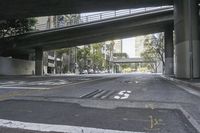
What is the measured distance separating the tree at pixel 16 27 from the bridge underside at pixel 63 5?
1424 cm

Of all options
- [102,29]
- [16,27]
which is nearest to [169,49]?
[102,29]

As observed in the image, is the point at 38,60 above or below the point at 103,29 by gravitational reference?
below

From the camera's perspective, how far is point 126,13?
48469 mm

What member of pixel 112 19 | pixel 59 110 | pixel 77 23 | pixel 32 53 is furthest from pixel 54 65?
pixel 59 110

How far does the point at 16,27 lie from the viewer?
194 ft

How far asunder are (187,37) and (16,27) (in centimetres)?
3777

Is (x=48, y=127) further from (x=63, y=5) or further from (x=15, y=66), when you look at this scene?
(x=15, y=66)

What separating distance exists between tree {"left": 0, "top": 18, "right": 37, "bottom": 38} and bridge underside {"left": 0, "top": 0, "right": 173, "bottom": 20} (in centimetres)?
1424

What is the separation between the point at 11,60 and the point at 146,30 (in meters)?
26.2

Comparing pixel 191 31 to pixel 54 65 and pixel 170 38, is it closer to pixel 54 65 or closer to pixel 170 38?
pixel 170 38

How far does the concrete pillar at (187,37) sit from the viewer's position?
91.2 feet

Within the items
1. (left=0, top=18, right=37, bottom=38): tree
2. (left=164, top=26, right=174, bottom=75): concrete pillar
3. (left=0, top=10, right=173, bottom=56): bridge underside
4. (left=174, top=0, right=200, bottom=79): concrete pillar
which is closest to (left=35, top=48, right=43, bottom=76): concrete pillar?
(left=0, top=18, right=37, bottom=38): tree

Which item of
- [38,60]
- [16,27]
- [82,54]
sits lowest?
[38,60]

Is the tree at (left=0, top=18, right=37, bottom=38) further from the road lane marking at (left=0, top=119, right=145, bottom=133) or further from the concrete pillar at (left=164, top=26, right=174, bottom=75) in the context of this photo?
the road lane marking at (left=0, top=119, right=145, bottom=133)
